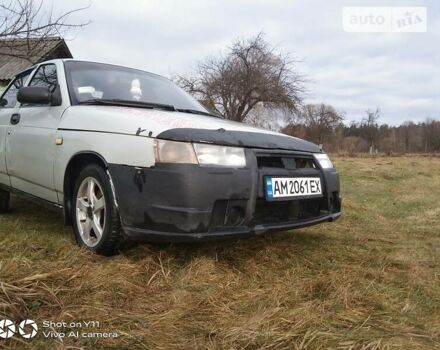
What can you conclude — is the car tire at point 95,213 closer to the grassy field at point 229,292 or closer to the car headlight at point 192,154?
the grassy field at point 229,292

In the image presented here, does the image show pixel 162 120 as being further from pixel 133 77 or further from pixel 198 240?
pixel 133 77

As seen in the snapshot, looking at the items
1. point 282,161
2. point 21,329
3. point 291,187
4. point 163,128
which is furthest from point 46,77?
point 21,329

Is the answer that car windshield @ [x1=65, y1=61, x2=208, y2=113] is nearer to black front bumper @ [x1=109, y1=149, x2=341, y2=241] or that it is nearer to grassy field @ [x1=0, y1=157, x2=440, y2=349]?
black front bumper @ [x1=109, y1=149, x2=341, y2=241]

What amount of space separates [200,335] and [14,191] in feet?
9.10

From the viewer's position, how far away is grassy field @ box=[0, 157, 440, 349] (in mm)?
1806

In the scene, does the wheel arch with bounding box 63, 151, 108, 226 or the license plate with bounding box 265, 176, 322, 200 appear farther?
the wheel arch with bounding box 63, 151, 108, 226

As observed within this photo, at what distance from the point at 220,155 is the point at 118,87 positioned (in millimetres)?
1503

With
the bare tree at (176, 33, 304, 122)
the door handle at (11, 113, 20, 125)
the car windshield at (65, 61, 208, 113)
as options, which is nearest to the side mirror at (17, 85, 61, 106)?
the car windshield at (65, 61, 208, 113)

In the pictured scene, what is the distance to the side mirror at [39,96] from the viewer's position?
10.8 feet

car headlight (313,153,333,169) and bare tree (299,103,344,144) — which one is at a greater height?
bare tree (299,103,344,144)

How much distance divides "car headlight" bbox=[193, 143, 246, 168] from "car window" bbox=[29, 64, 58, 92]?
1757mm

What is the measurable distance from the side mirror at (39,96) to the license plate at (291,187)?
1806 mm

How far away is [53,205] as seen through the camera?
3.32 metres

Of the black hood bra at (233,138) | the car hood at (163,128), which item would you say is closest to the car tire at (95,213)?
the car hood at (163,128)
